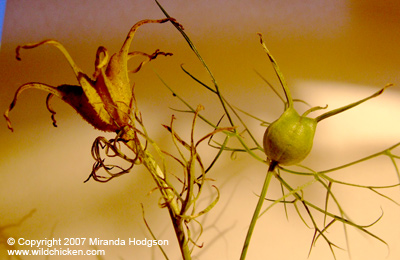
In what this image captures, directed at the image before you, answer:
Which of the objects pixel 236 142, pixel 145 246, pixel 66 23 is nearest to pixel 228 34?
pixel 236 142

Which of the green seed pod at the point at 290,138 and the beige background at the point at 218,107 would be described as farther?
the beige background at the point at 218,107

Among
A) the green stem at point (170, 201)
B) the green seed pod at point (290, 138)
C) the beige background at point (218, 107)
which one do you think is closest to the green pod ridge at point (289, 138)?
the green seed pod at point (290, 138)

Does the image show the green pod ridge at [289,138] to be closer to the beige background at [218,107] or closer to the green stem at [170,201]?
the green stem at [170,201]

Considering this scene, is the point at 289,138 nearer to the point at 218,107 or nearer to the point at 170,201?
the point at 170,201

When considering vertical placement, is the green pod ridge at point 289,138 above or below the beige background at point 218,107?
below

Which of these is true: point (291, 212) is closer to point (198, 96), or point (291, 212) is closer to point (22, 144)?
point (198, 96)
